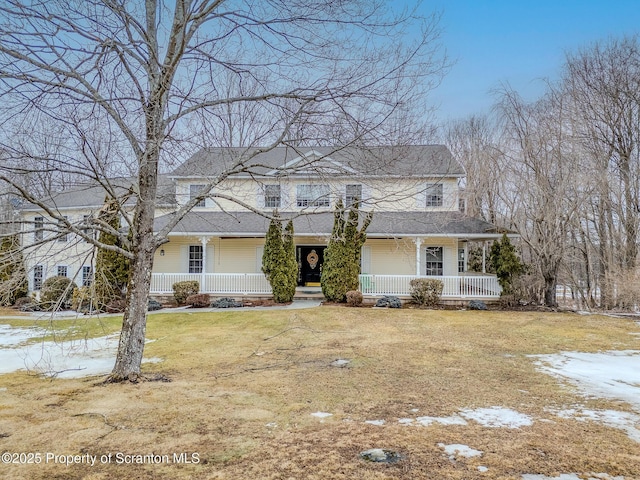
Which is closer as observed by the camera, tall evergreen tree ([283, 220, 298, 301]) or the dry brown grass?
the dry brown grass

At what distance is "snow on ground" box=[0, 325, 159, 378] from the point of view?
23.8ft

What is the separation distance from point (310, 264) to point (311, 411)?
14.9 m

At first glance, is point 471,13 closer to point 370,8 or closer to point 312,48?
point 370,8

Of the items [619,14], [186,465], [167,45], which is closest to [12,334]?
[167,45]

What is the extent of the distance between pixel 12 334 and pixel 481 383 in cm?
1154

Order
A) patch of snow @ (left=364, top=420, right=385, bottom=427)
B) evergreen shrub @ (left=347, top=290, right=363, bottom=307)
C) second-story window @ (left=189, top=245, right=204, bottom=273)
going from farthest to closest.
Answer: second-story window @ (left=189, top=245, right=204, bottom=273), evergreen shrub @ (left=347, top=290, right=363, bottom=307), patch of snow @ (left=364, top=420, right=385, bottom=427)

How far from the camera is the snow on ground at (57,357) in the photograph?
7256mm

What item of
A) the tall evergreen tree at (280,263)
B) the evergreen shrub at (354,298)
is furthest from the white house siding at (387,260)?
the tall evergreen tree at (280,263)

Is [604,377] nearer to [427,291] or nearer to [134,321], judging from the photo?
[134,321]

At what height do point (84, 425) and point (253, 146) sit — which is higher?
point (253, 146)

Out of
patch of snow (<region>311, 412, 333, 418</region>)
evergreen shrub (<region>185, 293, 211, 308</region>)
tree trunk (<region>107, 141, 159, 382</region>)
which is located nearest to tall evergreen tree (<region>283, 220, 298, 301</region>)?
evergreen shrub (<region>185, 293, 211, 308</region>)

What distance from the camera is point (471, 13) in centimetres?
676

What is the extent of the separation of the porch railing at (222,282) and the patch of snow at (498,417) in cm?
1314

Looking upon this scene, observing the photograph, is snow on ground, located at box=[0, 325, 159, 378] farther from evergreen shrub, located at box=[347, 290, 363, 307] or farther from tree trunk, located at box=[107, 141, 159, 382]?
evergreen shrub, located at box=[347, 290, 363, 307]
